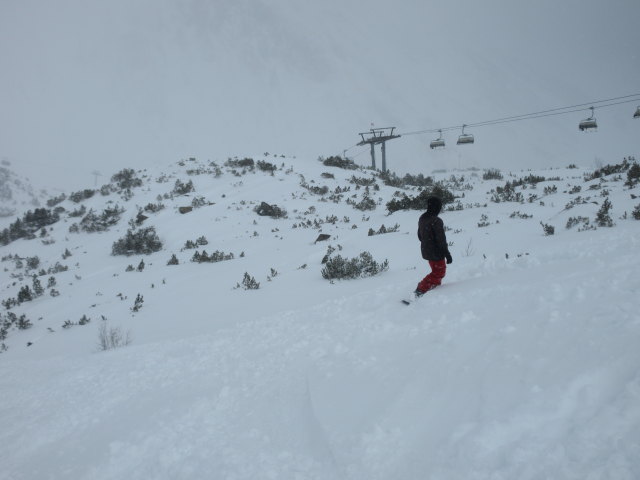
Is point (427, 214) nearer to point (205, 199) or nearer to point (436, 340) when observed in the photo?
point (436, 340)

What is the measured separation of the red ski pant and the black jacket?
0.10 m

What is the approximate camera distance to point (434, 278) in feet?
17.6

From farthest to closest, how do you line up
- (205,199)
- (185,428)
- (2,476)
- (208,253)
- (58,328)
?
(205,199), (208,253), (58,328), (185,428), (2,476)

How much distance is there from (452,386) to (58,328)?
8.48m

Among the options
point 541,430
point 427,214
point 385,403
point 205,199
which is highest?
point 205,199

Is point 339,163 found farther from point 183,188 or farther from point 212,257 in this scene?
point 212,257

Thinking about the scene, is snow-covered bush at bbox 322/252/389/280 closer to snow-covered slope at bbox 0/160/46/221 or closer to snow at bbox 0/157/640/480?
snow at bbox 0/157/640/480

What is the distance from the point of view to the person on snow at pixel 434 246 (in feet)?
17.4

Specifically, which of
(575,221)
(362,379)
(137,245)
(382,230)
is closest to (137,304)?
(137,245)

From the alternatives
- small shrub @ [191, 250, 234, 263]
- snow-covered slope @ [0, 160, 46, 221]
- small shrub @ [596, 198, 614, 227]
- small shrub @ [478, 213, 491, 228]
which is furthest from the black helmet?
snow-covered slope @ [0, 160, 46, 221]

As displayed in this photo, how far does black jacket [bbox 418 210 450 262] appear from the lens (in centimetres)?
532

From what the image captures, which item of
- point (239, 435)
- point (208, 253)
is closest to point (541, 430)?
point (239, 435)

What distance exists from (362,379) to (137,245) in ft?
40.7

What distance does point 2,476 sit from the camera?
2.96 m
